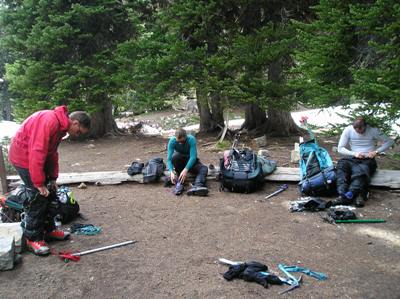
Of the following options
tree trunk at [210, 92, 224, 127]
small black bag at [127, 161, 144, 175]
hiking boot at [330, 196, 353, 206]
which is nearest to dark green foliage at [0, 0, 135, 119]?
tree trunk at [210, 92, 224, 127]

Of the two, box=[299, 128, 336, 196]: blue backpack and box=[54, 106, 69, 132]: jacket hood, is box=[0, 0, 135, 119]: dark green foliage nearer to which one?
box=[299, 128, 336, 196]: blue backpack

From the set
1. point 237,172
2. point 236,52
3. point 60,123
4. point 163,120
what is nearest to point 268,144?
point 236,52

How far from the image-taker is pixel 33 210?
4.37 metres

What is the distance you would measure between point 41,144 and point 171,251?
1.91m

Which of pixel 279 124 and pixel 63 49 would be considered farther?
pixel 63 49

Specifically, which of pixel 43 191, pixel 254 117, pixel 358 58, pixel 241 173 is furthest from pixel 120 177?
pixel 254 117

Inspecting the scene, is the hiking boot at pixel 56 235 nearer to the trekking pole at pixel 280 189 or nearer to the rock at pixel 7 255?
the rock at pixel 7 255

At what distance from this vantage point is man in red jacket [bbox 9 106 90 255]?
4.01 m

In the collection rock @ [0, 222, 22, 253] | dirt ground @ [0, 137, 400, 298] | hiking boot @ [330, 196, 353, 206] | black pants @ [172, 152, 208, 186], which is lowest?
dirt ground @ [0, 137, 400, 298]

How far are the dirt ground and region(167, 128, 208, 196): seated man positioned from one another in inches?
9.9

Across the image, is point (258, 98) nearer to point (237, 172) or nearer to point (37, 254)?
point (237, 172)

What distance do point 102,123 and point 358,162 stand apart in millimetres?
10320

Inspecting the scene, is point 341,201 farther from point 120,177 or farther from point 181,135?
point 120,177

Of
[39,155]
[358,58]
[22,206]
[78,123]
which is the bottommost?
[22,206]
